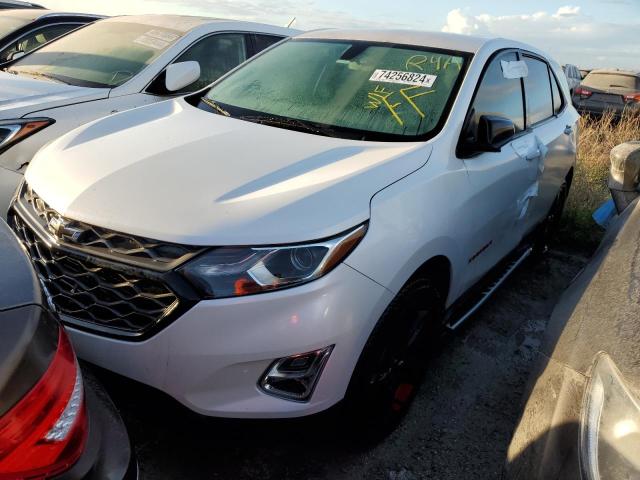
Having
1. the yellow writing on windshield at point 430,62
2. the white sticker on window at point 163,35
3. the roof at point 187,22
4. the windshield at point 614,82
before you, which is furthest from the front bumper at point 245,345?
the windshield at point 614,82

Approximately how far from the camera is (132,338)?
1801mm

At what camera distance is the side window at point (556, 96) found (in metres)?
4.26

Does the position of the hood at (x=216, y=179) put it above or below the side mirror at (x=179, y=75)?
below

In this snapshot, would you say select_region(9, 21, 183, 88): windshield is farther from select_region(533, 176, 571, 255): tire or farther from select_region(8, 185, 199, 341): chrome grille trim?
select_region(533, 176, 571, 255): tire

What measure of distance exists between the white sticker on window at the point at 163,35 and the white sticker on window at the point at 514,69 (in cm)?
256

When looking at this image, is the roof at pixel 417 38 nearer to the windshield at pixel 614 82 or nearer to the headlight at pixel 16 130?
the headlight at pixel 16 130

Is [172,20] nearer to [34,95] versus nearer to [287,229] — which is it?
[34,95]

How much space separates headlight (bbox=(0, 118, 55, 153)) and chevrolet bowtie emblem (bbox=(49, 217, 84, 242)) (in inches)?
62.5

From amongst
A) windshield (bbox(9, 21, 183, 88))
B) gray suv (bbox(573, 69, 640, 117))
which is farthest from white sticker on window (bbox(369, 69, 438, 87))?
gray suv (bbox(573, 69, 640, 117))

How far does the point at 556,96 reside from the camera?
14.2 feet

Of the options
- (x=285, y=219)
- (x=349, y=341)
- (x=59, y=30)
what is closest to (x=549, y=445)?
(x=349, y=341)

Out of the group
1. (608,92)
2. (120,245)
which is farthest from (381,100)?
(608,92)

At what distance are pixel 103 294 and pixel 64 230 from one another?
26cm

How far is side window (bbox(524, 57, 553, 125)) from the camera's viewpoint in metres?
3.66
